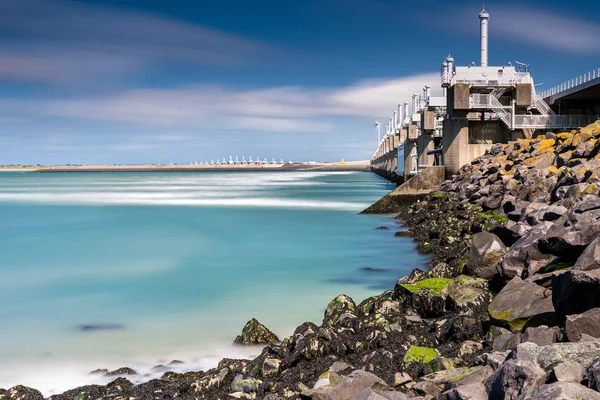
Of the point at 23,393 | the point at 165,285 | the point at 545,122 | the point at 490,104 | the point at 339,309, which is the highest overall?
the point at 490,104

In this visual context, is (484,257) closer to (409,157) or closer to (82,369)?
(82,369)

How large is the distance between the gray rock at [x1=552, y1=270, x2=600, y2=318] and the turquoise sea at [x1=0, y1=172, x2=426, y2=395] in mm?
3437

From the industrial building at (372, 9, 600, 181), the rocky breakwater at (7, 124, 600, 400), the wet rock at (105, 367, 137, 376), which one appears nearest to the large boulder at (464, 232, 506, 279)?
the rocky breakwater at (7, 124, 600, 400)

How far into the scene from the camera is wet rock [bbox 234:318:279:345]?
23.9ft

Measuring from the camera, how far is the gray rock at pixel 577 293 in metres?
4.97

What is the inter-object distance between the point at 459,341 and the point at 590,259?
4.80 feet

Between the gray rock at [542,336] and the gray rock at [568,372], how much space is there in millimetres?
1047

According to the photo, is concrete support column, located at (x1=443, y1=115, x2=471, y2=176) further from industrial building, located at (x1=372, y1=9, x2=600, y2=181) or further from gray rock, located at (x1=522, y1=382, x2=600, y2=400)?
gray rock, located at (x1=522, y1=382, x2=600, y2=400)

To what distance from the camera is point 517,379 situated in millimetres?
3598

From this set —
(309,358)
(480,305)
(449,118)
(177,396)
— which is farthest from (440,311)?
(449,118)

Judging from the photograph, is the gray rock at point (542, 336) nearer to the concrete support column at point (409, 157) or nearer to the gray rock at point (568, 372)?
the gray rock at point (568, 372)

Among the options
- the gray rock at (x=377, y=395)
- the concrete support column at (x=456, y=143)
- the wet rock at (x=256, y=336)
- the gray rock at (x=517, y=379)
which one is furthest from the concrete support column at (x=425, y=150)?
the gray rock at (x=517, y=379)

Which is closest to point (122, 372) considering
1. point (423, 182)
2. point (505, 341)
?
point (505, 341)

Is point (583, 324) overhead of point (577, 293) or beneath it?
beneath
